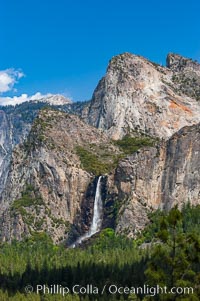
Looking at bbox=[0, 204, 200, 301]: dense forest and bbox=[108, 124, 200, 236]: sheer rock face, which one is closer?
bbox=[0, 204, 200, 301]: dense forest

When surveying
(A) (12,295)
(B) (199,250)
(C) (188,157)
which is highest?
(C) (188,157)

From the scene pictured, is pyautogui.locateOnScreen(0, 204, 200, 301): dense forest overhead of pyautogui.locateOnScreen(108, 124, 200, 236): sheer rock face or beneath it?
beneath

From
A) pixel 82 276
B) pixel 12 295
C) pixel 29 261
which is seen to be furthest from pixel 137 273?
pixel 29 261

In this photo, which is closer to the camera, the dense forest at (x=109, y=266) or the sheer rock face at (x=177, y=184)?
the dense forest at (x=109, y=266)

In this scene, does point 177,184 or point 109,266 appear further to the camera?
point 177,184

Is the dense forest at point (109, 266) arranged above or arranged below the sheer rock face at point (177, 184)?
below

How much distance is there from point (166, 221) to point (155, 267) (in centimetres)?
373

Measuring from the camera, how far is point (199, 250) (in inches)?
1655

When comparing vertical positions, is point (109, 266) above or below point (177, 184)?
below

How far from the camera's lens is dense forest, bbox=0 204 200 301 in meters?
41.5

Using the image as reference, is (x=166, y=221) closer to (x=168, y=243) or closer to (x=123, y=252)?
(x=168, y=243)

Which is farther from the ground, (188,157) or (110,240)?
(188,157)

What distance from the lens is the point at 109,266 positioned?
5320 inches

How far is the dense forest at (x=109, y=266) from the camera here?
41469 mm
